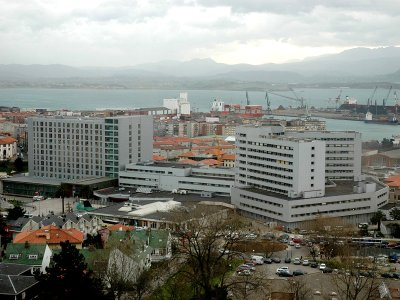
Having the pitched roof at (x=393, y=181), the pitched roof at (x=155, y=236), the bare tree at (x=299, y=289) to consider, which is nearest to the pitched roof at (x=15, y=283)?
the pitched roof at (x=155, y=236)

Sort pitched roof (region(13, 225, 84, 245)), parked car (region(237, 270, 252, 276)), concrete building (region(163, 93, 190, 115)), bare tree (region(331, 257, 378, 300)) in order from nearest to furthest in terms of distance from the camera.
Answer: bare tree (region(331, 257, 378, 300)) < parked car (region(237, 270, 252, 276)) < pitched roof (region(13, 225, 84, 245)) < concrete building (region(163, 93, 190, 115))

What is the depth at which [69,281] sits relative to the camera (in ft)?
20.1

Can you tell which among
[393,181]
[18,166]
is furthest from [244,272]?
[18,166]

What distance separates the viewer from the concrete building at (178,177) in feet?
47.4

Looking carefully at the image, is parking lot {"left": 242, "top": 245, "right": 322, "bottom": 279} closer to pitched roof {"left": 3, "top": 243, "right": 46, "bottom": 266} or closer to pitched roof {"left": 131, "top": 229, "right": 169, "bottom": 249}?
pitched roof {"left": 131, "top": 229, "right": 169, "bottom": 249}

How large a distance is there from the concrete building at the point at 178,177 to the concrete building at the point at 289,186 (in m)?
0.83

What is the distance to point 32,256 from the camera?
7.73m

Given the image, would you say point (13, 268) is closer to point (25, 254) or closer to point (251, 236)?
point (25, 254)

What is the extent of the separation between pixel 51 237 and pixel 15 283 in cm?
202

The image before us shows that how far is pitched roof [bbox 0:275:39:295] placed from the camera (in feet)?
21.5

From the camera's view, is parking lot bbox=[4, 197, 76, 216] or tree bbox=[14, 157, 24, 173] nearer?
parking lot bbox=[4, 197, 76, 216]

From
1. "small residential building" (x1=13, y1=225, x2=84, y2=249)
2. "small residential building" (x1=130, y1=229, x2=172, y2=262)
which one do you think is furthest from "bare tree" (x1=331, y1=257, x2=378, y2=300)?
"small residential building" (x1=13, y1=225, x2=84, y2=249)

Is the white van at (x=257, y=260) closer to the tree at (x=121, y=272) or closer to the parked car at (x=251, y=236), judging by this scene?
the parked car at (x=251, y=236)

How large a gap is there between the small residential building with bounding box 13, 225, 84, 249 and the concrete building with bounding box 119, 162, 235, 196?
5689 millimetres
